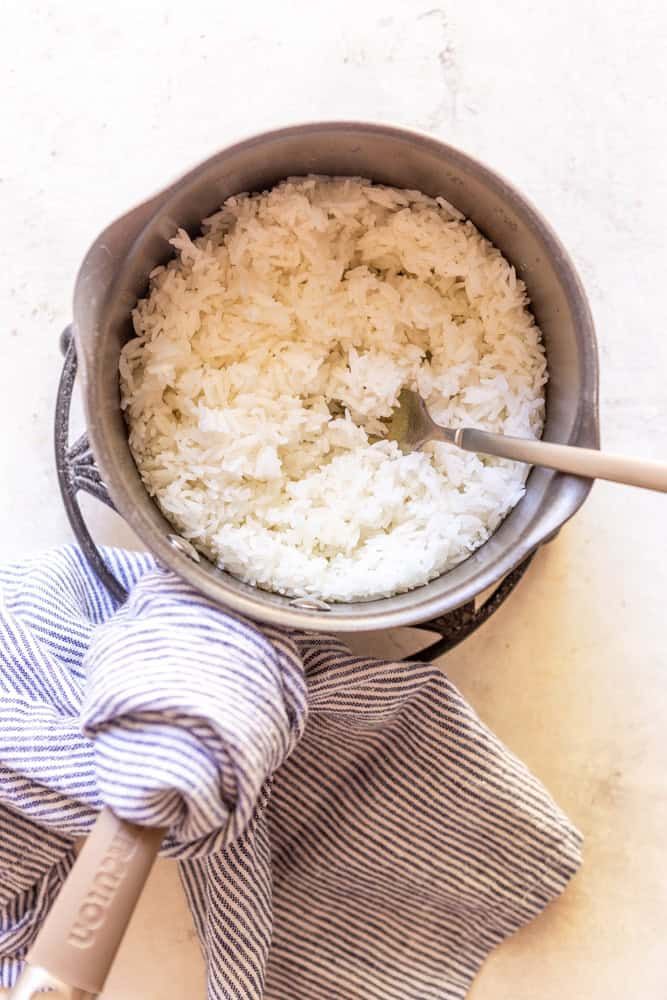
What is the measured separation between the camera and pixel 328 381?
0.88 m

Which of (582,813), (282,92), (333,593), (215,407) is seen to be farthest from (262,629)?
(282,92)

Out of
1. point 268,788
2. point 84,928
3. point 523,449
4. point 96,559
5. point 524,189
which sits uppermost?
point 524,189

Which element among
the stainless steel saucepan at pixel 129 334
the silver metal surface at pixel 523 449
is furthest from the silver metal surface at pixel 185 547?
the silver metal surface at pixel 523 449

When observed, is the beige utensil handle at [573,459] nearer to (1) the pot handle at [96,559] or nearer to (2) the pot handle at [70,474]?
(1) the pot handle at [96,559]

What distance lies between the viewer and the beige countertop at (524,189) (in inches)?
38.5

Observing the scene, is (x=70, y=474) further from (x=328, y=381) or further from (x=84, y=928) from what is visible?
(x=84, y=928)

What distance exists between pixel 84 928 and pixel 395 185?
68 cm

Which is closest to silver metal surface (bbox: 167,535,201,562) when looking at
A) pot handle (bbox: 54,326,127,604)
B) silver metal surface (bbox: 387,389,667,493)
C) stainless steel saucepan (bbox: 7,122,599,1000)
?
stainless steel saucepan (bbox: 7,122,599,1000)

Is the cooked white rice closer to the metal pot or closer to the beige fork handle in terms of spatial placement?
the metal pot

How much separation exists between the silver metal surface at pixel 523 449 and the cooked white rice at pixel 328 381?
0.05 feet

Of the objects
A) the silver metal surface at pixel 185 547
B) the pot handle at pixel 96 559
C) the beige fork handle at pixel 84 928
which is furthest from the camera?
the pot handle at pixel 96 559

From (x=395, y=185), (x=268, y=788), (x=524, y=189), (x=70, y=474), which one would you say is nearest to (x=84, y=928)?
(x=268, y=788)

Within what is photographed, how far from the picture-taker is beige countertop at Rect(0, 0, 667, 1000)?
979 millimetres

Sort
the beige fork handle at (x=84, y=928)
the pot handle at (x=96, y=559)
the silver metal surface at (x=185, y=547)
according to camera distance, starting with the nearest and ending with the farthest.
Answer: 1. the beige fork handle at (x=84, y=928)
2. the silver metal surface at (x=185, y=547)
3. the pot handle at (x=96, y=559)
